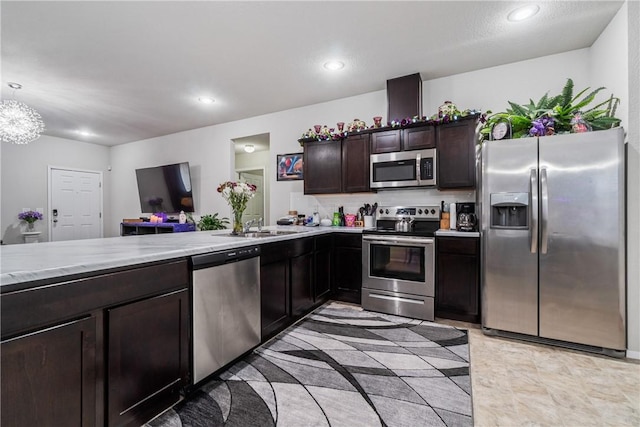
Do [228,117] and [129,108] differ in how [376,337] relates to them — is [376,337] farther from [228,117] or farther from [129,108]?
[129,108]

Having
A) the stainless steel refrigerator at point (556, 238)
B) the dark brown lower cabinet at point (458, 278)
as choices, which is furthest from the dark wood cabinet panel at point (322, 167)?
the stainless steel refrigerator at point (556, 238)

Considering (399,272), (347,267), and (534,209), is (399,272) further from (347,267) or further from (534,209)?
(534,209)

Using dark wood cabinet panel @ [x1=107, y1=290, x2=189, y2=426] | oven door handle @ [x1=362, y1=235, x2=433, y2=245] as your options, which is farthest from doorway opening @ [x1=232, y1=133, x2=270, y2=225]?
dark wood cabinet panel @ [x1=107, y1=290, x2=189, y2=426]

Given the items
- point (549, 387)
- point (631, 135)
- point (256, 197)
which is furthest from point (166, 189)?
point (631, 135)

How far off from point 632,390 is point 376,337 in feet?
5.41

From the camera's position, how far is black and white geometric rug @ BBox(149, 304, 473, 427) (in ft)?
5.08

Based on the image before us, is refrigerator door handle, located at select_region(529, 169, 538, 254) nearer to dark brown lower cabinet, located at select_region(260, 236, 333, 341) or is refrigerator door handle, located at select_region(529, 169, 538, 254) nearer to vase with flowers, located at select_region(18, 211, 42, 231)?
dark brown lower cabinet, located at select_region(260, 236, 333, 341)

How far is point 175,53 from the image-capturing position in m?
3.08

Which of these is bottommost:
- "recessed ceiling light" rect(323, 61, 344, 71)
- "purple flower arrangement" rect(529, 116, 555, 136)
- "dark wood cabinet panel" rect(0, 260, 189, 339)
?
"dark wood cabinet panel" rect(0, 260, 189, 339)

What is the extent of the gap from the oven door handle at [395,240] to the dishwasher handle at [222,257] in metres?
1.45

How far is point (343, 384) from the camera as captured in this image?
1851 mm

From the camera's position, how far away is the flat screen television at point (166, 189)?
5.82 meters

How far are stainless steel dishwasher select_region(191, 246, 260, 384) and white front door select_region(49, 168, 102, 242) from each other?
6693mm

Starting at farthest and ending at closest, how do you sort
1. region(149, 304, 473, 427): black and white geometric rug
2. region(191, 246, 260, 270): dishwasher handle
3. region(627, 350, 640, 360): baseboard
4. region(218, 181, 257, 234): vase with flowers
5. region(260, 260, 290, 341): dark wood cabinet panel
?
region(218, 181, 257, 234): vase with flowers, region(260, 260, 290, 341): dark wood cabinet panel, region(627, 350, 640, 360): baseboard, region(191, 246, 260, 270): dishwasher handle, region(149, 304, 473, 427): black and white geometric rug
